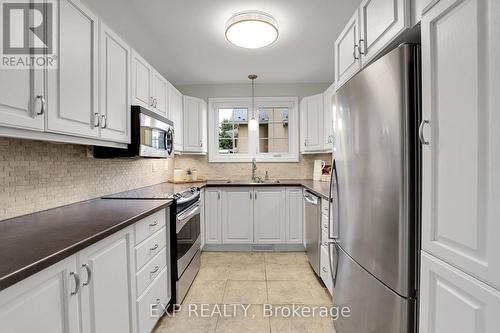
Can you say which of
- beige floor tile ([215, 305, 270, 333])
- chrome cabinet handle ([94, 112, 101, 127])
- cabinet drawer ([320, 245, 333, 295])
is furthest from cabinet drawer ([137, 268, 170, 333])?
cabinet drawer ([320, 245, 333, 295])

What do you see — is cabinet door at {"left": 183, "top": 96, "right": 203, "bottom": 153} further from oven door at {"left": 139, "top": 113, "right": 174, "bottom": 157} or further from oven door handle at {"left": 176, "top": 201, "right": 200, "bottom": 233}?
oven door handle at {"left": 176, "top": 201, "right": 200, "bottom": 233}

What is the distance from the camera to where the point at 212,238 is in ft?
11.0

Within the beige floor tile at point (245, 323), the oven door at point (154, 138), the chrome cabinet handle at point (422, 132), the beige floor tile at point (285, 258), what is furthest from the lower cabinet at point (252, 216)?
the chrome cabinet handle at point (422, 132)

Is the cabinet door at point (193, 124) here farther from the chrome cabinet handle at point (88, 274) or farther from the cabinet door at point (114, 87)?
the chrome cabinet handle at point (88, 274)

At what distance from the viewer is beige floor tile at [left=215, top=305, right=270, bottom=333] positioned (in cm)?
177

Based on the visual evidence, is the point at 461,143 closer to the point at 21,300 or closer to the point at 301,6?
the point at 21,300

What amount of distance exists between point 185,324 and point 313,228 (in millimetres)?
1534

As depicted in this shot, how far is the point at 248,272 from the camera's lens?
8.92ft

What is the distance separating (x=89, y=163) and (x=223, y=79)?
2.34 m

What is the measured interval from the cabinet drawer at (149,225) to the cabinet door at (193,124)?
177 cm

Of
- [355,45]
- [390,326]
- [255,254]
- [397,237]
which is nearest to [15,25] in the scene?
[355,45]

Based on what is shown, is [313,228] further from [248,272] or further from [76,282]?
[76,282]

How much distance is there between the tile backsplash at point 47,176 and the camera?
1335 millimetres

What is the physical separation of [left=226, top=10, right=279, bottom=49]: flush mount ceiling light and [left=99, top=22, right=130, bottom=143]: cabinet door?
86cm
